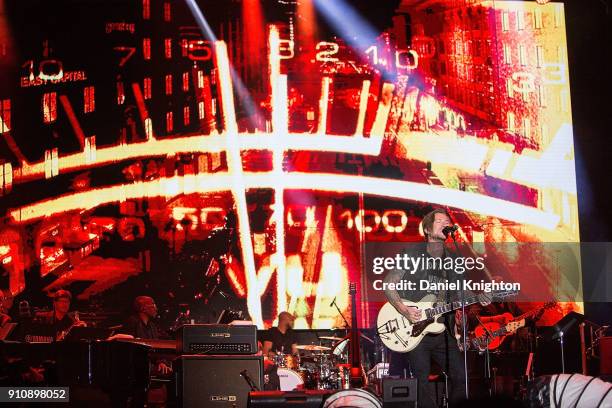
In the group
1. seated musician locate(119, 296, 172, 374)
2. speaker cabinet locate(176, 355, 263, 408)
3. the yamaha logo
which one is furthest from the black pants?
seated musician locate(119, 296, 172, 374)

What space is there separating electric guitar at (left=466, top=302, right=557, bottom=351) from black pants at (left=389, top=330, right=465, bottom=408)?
0.97 metres

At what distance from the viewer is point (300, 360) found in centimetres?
791

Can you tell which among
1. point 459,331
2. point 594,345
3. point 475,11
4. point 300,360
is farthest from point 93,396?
point 475,11

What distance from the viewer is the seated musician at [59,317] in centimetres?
861

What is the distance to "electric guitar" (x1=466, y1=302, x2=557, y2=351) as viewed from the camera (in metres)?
7.25

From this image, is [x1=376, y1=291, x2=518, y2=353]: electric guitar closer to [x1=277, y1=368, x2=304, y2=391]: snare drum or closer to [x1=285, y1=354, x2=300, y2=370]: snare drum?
[x1=277, y1=368, x2=304, y2=391]: snare drum

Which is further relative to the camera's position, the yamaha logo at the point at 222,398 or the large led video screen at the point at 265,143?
the large led video screen at the point at 265,143

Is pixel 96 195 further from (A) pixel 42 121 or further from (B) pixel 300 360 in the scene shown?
(B) pixel 300 360

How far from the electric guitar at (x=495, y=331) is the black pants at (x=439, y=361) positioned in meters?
0.97

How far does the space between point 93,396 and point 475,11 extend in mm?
6313

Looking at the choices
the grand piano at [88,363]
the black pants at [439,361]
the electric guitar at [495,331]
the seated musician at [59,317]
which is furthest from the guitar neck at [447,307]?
the seated musician at [59,317]

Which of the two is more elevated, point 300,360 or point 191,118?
point 191,118

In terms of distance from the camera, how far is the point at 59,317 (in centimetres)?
868

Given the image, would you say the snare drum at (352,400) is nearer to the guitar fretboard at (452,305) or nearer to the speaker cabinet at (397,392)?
the speaker cabinet at (397,392)
